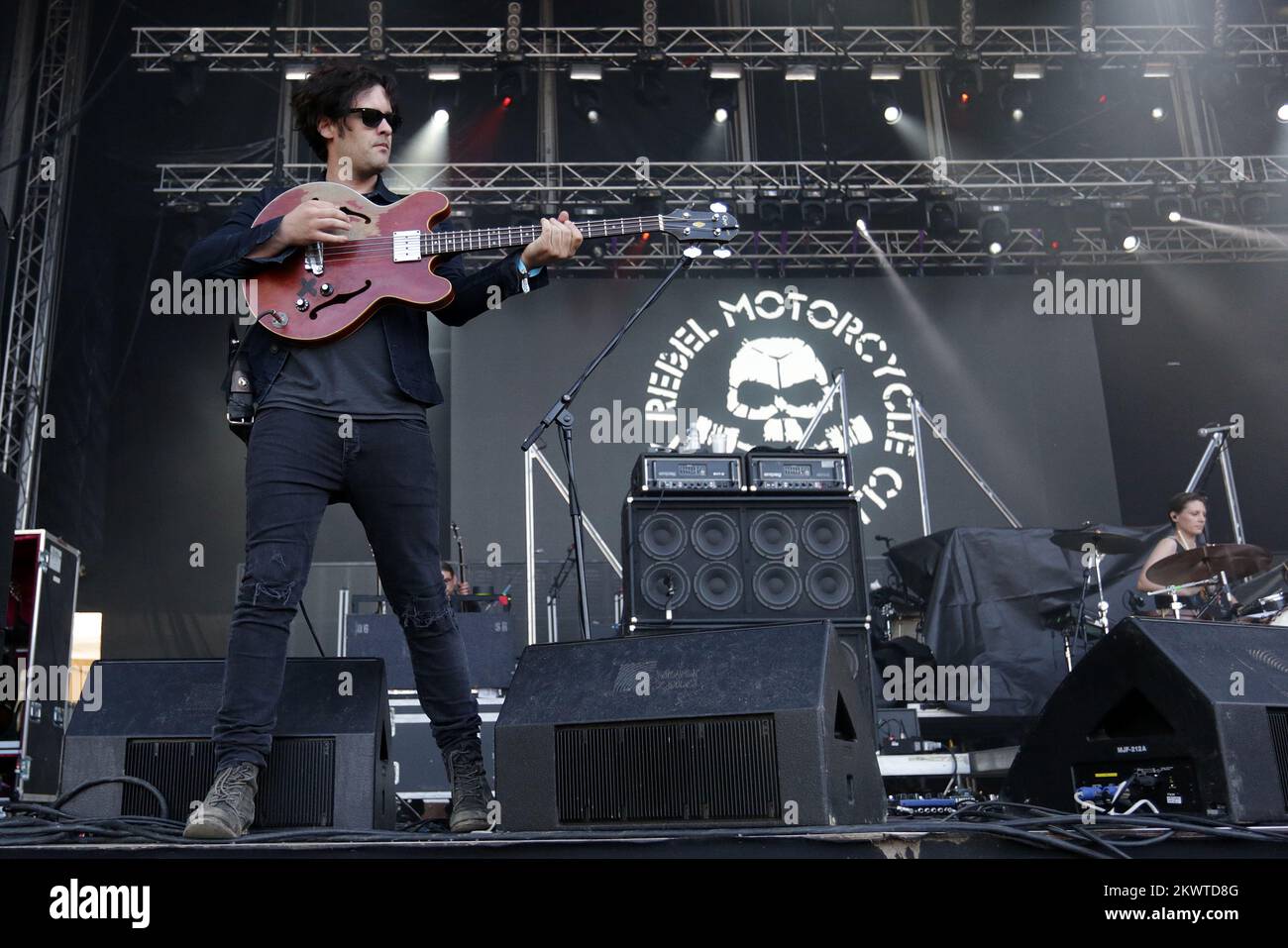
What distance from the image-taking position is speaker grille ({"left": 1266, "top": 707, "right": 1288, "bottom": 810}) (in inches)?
77.7

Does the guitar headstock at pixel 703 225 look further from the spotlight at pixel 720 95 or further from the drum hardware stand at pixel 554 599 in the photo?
the spotlight at pixel 720 95

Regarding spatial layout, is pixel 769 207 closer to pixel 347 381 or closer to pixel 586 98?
pixel 586 98

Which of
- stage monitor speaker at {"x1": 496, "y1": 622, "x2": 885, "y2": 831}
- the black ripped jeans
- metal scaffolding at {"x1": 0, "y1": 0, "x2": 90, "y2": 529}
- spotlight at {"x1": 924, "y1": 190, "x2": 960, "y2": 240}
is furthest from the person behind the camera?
spotlight at {"x1": 924, "y1": 190, "x2": 960, "y2": 240}

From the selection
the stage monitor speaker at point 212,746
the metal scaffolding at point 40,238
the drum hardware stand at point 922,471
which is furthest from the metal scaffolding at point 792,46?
the stage monitor speaker at point 212,746

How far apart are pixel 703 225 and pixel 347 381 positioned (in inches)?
46.3

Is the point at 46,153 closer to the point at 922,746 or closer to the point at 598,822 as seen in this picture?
the point at 922,746

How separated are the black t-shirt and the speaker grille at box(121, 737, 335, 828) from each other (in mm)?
672

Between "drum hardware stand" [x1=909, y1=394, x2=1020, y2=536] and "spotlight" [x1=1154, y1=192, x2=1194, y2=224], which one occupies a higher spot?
"spotlight" [x1=1154, y1=192, x2=1194, y2=224]

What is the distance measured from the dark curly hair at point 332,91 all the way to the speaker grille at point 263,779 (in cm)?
132

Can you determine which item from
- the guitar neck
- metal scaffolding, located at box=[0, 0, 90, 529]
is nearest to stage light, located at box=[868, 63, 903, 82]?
metal scaffolding, located at box=[0, 0, 90, 529]
